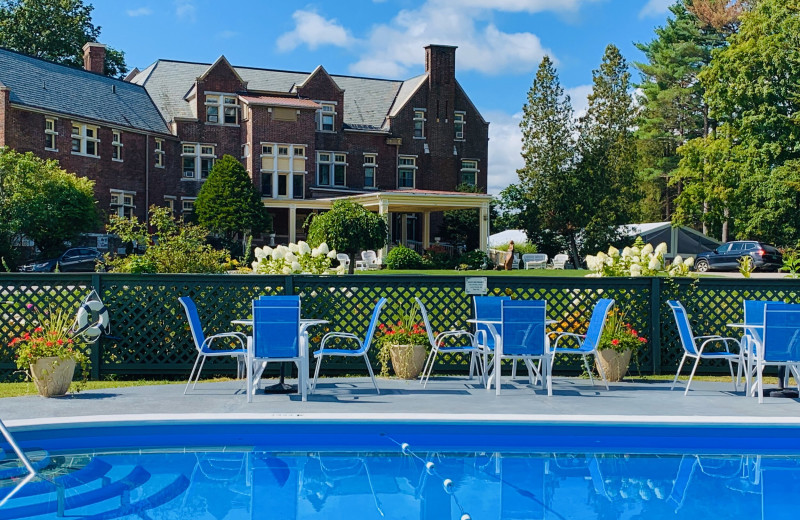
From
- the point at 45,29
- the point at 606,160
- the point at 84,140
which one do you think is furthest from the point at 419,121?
the point at 45,29

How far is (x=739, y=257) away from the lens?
30.8m

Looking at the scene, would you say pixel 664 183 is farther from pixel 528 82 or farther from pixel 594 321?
pixel 594 321

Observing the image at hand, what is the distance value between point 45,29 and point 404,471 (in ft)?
162

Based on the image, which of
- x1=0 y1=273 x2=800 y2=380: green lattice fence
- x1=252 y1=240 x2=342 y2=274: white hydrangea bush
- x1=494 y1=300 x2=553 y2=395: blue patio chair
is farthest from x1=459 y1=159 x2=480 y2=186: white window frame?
x1=494 y1=300 x2=553 y2=395: blue patio chair

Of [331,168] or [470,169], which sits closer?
[331,168]

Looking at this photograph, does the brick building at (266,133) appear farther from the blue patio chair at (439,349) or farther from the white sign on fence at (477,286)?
the blue patio chair at (439,349)

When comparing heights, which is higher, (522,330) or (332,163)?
(332,163)

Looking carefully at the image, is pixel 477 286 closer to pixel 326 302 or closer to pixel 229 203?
pixel 326 302

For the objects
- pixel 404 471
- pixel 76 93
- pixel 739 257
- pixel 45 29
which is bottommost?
pixel 404 471

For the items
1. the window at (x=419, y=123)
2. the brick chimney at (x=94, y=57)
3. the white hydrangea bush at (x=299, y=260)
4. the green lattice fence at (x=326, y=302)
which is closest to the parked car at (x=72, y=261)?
the brick chimney at (x=94, y=57)

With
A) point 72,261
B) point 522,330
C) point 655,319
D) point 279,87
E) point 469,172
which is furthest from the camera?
point 469,172

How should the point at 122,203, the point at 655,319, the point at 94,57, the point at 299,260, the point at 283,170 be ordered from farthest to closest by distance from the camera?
1. the point at 94,57
2. the point at 283,170
3. the point at 122,203
4. the point at 299,260
5. the point at 655,319

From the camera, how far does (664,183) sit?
171 feet

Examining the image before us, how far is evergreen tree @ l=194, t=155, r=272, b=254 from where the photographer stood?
3394cm
